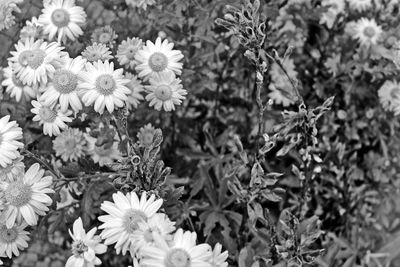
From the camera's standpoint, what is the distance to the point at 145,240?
1192mm

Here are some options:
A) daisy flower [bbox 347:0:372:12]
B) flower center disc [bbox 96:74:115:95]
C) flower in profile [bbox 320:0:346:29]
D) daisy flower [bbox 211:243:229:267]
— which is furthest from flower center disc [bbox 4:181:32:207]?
daisy flower [bbox 347:0:372:12]

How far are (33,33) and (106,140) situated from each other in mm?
397

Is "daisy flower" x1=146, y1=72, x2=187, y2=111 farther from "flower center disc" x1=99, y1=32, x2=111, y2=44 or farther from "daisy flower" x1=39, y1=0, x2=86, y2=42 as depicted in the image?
"daisy flower" x1=39, y1=0, x2=86, y2=42

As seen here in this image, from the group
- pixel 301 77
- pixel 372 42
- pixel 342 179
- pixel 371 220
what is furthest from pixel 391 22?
pixel 371 220

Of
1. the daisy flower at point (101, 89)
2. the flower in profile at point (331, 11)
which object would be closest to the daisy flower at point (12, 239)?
the daisy flower at point (101, 89)

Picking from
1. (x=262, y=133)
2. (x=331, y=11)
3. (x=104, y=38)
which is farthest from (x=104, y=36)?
(x=331, y=11)

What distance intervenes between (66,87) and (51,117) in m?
0.14

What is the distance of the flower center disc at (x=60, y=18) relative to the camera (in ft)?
5.69

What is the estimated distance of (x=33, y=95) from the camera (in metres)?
1.73

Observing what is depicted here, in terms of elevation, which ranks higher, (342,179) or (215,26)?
(215,26)

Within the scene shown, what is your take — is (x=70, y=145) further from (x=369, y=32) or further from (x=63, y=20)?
(x=369, y=32)

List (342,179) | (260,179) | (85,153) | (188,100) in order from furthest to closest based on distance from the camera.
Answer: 1. (342,179)
2. (188,100)
3. (85,153)
4. (260,179)

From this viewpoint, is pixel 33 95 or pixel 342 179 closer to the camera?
pixel 33 95

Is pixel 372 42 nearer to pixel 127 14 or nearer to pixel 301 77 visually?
pixel 301 77
